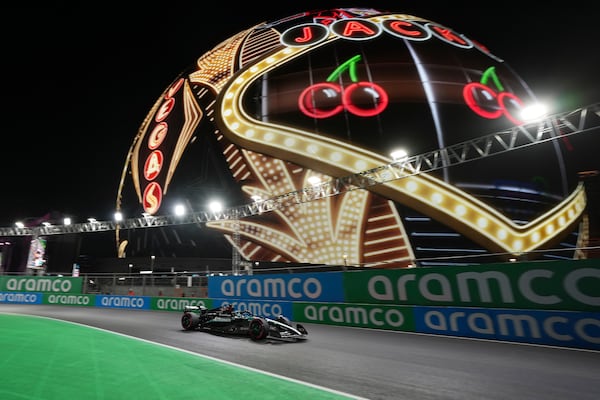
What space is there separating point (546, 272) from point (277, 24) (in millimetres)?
37081

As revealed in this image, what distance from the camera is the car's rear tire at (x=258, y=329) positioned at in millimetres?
8047

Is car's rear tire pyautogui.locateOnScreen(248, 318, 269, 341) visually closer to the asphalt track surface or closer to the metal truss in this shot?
the asphalt track surface

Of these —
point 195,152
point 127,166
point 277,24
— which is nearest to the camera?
point 195,152

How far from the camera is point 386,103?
26.9m

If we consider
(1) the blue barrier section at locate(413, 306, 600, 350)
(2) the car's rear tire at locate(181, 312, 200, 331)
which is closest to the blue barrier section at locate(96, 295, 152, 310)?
(2) the car's rear tire at locate(181, 312, 200, 331)

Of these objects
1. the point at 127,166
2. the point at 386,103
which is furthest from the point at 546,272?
the point at 127,166

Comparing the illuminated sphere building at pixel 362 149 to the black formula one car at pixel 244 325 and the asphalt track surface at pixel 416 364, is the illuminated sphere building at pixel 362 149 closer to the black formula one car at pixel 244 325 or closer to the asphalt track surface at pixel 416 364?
the black formula one car at pixel 244 325

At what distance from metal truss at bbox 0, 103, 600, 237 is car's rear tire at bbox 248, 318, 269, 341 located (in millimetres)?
11464

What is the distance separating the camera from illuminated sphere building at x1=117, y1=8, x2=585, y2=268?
22.7 metres

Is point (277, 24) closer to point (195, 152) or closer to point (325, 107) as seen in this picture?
point (325, 107)

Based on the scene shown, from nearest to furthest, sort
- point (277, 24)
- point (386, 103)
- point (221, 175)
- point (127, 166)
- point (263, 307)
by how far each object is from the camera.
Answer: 1. point (263, 307)
2. point (386, 103)
3. point (221, 175)
4. point (277, 24)
5. point (127, 166)

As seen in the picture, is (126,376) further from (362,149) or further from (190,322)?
(362,149)

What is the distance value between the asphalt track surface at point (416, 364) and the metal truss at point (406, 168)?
978 centimetres

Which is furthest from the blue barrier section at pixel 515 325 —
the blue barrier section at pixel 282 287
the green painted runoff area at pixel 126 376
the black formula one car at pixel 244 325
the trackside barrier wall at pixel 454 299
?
the green painted runoff area at pixel 126 376
